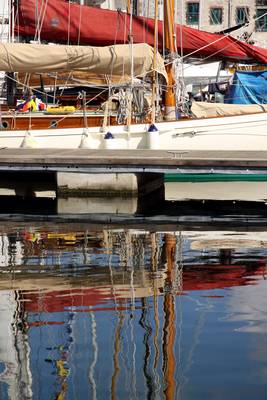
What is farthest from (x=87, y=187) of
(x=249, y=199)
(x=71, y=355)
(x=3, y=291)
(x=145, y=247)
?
(x=71, y=355)

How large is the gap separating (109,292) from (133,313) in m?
1.25

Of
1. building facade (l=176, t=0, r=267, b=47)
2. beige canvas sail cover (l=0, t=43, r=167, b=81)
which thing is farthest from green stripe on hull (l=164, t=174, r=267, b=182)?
building facade (l=176, t=0, r=267, b=47)

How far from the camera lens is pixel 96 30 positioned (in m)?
30.2

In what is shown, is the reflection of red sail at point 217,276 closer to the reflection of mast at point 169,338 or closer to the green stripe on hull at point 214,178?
the reflection of mast at point 169,338

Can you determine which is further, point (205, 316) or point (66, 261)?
point (66, 261)

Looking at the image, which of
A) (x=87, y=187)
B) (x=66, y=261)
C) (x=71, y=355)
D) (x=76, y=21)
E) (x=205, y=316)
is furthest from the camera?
(x=76, y=21)

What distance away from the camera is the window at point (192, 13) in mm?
78250

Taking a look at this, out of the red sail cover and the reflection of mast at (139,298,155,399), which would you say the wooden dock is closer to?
the red sail cover

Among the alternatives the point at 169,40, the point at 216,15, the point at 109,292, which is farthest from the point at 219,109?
the point at 216,15

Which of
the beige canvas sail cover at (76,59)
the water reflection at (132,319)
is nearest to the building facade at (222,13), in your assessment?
the beige canvas sail cover at (76,59)

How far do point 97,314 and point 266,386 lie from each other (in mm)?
2752

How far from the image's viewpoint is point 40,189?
22.8m

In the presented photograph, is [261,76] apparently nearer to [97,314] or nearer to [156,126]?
[156,126]

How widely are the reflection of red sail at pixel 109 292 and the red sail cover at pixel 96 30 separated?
16967 mm
